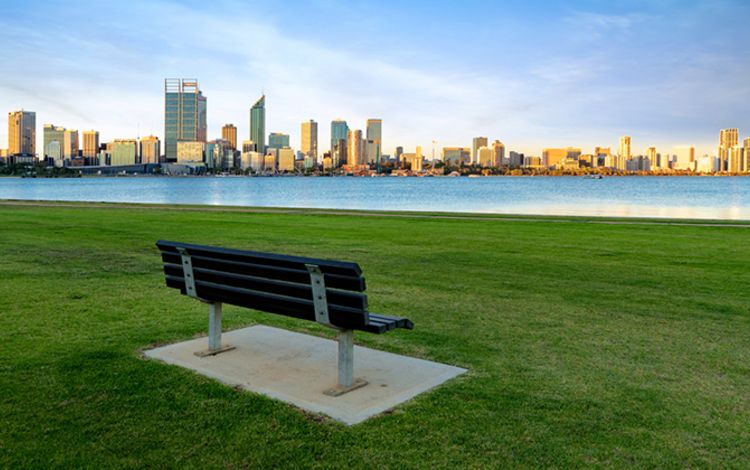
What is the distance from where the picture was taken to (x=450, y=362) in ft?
20.1

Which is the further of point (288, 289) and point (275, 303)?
point (275, 303)

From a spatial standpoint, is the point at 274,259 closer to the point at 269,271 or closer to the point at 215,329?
the point at 269,271

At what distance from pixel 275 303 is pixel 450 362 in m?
1.69

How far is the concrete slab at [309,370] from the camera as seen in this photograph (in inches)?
201

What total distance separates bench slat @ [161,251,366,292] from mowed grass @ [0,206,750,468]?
37.1 inches

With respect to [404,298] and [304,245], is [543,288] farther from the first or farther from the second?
[304,245]

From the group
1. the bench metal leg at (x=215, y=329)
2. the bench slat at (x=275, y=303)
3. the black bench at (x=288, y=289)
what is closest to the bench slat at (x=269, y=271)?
the black bench at (x=288, y=289)

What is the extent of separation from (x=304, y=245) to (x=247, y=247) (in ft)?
4.33

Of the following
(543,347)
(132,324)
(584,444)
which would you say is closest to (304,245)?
(132,324)

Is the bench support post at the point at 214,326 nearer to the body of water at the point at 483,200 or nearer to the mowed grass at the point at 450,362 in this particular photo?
the mowed grass at the point at 450,362

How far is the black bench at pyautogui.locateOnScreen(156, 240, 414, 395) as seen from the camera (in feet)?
16.9

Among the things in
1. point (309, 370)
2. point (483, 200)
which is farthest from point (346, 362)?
point (483, 200)

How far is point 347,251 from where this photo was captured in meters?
14.6

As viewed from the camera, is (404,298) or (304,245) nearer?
(404,298)
